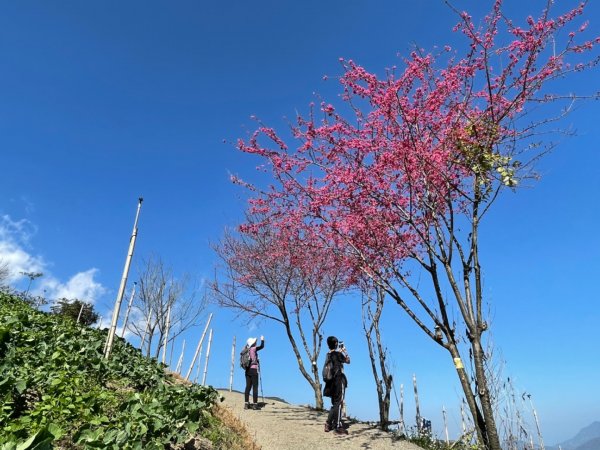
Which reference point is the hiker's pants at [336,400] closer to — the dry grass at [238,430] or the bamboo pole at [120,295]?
the dry grass at [238,430]

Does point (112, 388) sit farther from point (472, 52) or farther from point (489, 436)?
point (472, 52)

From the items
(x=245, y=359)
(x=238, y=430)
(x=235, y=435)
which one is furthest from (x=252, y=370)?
(x=235, y=435)

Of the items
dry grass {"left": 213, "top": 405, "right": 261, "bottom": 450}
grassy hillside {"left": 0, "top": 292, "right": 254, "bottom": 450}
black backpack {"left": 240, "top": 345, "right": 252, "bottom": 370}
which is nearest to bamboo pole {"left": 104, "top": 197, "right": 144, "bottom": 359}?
grassy hillside {"left": 0, "top": 292, "right": 254, "bottom": 450}

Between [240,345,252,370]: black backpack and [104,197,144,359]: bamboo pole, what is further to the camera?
[240,345,252,370]: black backpack

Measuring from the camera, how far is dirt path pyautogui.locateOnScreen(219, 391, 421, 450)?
7785 mm

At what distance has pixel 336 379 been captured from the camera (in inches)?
329

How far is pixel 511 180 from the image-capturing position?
6.18m

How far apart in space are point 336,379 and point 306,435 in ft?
4.35

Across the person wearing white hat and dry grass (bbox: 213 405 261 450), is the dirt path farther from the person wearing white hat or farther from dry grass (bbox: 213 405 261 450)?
the person wearing white hat

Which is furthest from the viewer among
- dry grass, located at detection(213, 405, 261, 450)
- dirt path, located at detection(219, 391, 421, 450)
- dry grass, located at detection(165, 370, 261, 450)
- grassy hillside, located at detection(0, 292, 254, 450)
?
dirt path, located at detection(219, 391, 421, 450)

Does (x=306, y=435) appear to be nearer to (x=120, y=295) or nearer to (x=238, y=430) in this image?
(x=238, y=430)

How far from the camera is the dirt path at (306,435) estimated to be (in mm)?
7785

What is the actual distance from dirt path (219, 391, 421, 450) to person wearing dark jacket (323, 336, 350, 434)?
1.51 ft

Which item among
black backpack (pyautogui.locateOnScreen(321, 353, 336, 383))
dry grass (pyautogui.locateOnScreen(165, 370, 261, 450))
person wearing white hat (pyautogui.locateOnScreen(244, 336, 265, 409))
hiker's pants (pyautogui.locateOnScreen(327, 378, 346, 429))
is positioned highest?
person wearing white hat (pyautogui.locateOnScreen(244, 336, 265, 409))
